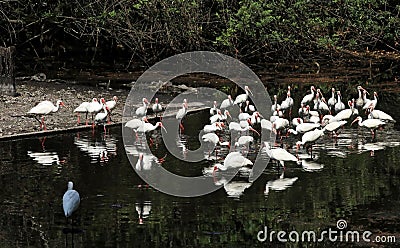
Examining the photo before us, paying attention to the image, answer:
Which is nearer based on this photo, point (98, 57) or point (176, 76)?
point (176, 76)

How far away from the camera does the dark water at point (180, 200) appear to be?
864 centimetres

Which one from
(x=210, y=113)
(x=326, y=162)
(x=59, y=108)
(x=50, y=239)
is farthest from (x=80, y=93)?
(x=50, y=239)

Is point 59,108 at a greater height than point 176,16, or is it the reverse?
point 176,16

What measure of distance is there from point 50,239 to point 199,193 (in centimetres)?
227

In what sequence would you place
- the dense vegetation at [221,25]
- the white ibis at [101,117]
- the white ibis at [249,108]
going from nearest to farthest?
the white ibis at [101,117], the white ibis at [249,108], the dense vegetation at [221,25]

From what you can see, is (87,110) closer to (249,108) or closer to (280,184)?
(249,108)

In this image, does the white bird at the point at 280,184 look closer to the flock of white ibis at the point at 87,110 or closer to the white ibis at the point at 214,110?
the flock of white ibis at the point at 87,110

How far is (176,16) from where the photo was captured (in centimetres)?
2319

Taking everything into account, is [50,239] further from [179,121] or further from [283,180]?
[179,121]

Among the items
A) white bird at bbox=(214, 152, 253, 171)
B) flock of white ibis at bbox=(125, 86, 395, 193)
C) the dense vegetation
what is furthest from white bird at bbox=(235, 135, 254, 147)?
the dense vegetation

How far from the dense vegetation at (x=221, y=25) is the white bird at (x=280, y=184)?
10.7 meters

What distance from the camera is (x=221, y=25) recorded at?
24.9 m

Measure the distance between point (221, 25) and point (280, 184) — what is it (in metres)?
14.6

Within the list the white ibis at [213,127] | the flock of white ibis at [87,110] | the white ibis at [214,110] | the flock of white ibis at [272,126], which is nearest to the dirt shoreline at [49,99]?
the flock of white ibis at [87,110]
